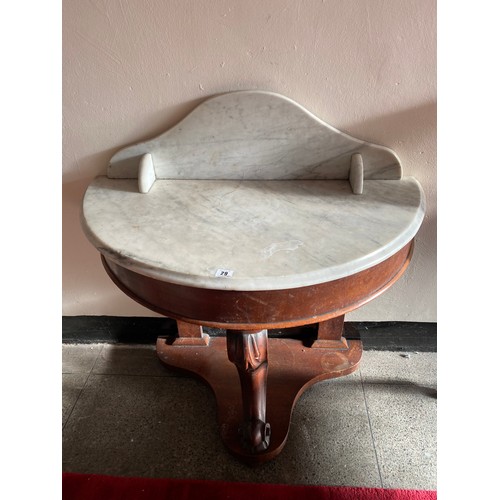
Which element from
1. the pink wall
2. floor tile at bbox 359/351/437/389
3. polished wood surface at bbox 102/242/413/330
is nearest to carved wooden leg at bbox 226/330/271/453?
polished wood surface at bbox 102/242/413/330

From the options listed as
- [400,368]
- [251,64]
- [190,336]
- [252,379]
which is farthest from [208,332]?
[251,64]

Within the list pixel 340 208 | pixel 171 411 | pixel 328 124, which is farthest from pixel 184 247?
pixel 171 411

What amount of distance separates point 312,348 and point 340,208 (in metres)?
0.66

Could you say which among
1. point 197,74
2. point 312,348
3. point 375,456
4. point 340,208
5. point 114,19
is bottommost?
point 375,456

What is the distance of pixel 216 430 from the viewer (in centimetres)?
146

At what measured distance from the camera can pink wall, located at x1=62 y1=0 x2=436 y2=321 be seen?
111 centimetres

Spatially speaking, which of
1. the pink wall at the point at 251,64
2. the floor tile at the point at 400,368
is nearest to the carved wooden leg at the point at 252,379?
the floor tile at the point at 400,368

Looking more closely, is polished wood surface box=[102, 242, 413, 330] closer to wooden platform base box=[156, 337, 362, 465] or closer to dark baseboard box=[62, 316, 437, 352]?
wooden platform base box=[156, 337, 362, 465]

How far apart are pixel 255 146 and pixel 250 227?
27 centimetres

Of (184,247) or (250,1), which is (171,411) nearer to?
(184,247)

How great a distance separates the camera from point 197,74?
46.6 inches

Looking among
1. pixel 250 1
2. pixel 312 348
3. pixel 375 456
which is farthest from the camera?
pixel 312 348

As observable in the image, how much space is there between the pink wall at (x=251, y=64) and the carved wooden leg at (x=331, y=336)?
0.49m

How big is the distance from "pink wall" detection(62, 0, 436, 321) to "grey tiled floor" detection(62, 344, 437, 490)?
2.06 ft
